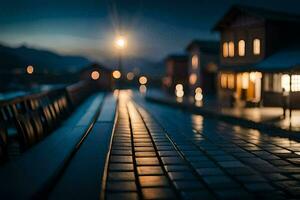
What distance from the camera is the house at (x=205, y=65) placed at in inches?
1503

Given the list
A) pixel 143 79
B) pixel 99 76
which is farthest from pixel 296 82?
pixel 143 79

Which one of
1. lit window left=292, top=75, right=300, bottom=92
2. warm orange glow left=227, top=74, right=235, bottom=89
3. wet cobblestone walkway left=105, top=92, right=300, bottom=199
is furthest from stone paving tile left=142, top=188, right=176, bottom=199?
warm orange glow left=227, top=74, right=235, bottom=89

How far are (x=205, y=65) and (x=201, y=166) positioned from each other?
31340mm

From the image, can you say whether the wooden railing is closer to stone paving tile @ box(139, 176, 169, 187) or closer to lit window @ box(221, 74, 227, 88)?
stone paving tile @ box(139, 176, 169, 187)

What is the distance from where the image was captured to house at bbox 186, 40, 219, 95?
125ft

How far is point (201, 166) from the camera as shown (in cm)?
779

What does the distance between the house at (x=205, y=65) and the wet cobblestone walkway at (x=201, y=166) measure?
25833 mm

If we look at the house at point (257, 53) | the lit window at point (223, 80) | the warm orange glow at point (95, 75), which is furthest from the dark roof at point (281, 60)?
the warm orange glow at point (95, 75)

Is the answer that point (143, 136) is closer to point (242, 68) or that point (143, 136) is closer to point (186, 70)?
point (242, 68)

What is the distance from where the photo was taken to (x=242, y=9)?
25094 millimetres

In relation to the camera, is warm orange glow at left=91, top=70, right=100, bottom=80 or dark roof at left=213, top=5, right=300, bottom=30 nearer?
dark roof at left=213, top=5, right=300, bottom=30

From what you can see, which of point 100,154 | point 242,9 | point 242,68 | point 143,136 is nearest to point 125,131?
point 143,136

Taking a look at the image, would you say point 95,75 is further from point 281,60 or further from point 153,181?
point 153,181

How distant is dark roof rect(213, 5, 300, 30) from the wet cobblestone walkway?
13.7m
